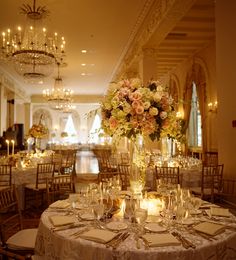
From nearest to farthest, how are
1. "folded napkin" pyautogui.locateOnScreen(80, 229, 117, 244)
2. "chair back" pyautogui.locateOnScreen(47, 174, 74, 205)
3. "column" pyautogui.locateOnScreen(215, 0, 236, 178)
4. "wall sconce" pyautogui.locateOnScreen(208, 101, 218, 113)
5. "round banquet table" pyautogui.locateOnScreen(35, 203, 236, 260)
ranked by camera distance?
1. "round banquet table" pyautogui.locateOnScreen(35, 203, 236, 260)
2. "folded napkin" pyautogui.locateOnScreen(80, 229, 117, 244)
3. "chair back" pyautogui.locateOnScreen(47, 174, 74, 205)
4. "column" pyautogui.locateOnScreen(215, 0, 236, 178)
5. "wall sconce" pyautogui.locateOnScreen(208, 101, 218, 113)

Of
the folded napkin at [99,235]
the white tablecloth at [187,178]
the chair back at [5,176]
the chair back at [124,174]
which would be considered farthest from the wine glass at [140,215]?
the chair back at [5,176]

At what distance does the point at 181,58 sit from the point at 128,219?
1043 centimetres

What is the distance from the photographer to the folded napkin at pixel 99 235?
2.00 metres

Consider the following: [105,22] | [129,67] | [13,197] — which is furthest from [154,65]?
[13,197]

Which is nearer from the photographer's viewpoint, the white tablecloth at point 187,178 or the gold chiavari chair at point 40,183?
the white tablecloth at point 187,178

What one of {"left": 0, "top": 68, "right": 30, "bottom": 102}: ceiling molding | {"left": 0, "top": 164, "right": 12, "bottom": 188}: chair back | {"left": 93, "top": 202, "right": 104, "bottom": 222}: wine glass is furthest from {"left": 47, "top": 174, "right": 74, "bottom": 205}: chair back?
{"left": 0, "top": 68, "right": 30, "bottom": 102}: ceiling molding

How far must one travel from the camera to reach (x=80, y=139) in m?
25.1

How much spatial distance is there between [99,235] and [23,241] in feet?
4.17

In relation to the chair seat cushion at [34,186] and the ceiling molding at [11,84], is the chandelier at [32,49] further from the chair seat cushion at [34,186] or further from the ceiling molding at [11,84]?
the ceiling molding at [11,84]

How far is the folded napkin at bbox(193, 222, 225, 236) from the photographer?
212 centimetres

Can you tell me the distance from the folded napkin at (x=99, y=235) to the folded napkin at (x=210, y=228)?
2.04 feet

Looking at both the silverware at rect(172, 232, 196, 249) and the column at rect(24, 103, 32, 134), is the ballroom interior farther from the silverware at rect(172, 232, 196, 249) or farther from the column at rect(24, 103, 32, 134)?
the column at rect(24, 103, 32, 134)

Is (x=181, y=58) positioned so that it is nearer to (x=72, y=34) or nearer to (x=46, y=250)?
(x=72, y=34)

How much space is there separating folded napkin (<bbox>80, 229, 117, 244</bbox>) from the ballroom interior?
119 millimetres
